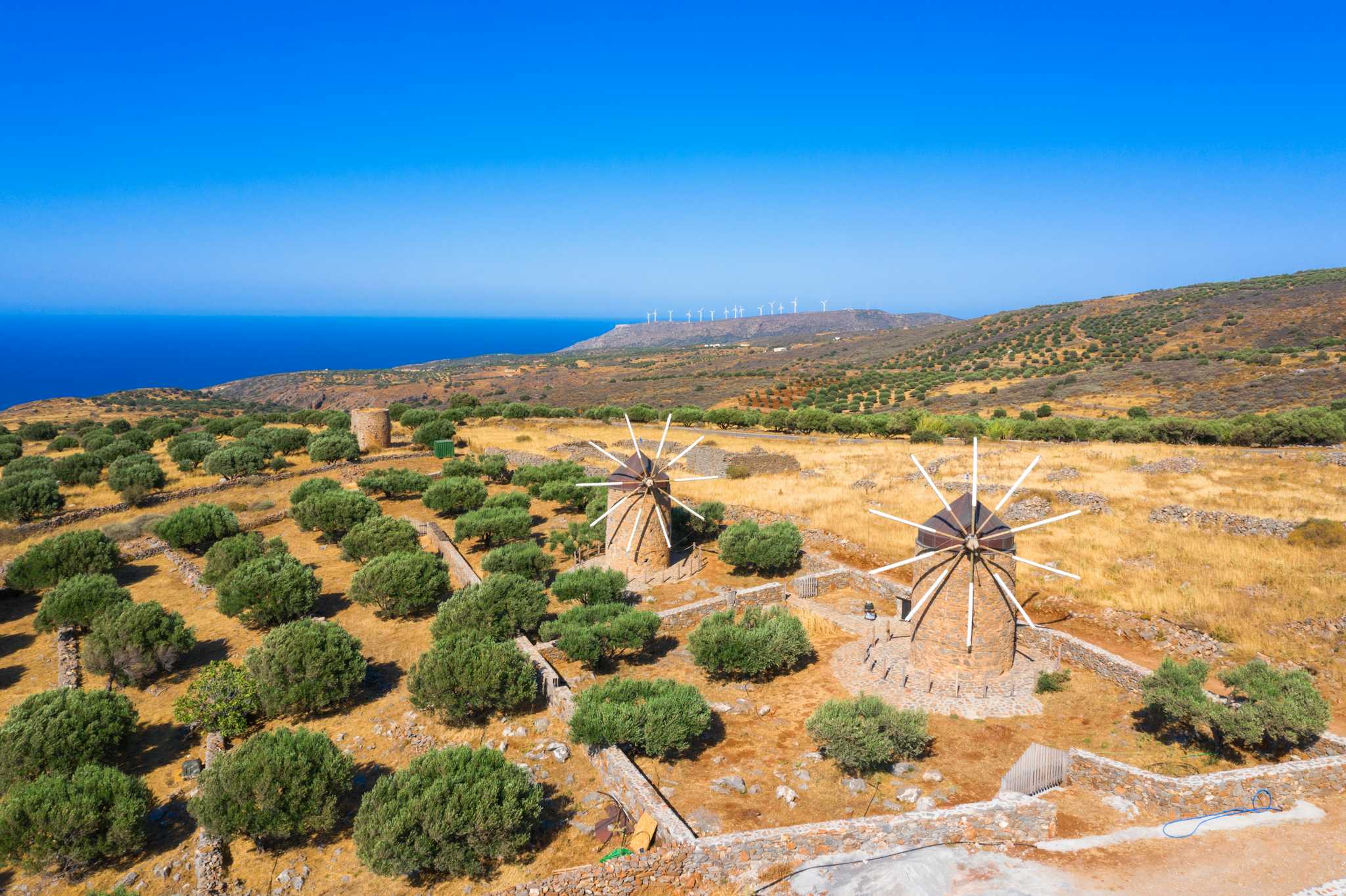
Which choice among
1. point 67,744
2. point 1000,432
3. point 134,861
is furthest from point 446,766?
point 1000,432

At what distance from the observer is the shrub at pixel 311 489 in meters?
28.1

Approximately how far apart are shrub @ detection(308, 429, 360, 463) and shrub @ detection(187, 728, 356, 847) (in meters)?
29.5

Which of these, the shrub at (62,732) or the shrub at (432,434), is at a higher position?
the shrub at (432,434)

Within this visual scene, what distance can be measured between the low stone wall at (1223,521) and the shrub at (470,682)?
73.1 ft

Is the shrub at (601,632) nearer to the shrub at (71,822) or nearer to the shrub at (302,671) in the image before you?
the shrub at (302,671)

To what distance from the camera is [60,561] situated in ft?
67.6

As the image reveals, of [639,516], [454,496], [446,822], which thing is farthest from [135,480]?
[446,822]

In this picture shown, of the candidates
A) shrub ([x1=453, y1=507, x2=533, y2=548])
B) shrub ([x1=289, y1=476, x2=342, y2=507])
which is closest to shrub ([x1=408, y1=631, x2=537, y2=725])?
shrub ([x1=453, y1=507, x2=533, y2=548])

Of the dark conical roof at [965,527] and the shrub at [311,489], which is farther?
the shrub at [311,489]

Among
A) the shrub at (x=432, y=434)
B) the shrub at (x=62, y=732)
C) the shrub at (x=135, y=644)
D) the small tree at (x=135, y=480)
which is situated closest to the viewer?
the shrub at (x=62, y=732)

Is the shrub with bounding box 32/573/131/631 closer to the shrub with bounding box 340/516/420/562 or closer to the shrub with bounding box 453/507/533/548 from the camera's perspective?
the shrub with bounding box 340/516/420/562

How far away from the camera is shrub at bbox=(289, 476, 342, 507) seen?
2809 cm

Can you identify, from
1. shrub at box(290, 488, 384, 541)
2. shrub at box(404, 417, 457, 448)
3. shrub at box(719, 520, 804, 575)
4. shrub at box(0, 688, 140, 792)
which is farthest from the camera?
shrub at box(404, 417, 457, 448)

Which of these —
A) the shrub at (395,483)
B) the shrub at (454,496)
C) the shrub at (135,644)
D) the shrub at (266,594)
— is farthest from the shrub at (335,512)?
the shrub at (135,644)
